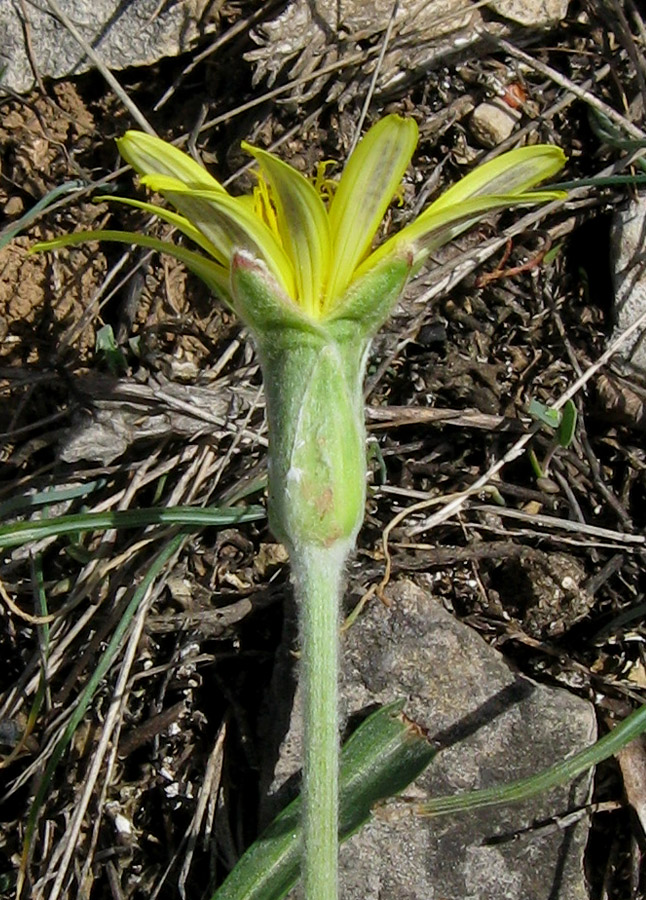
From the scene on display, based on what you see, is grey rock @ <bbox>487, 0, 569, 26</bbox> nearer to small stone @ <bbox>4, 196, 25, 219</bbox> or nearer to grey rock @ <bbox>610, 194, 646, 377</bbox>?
grey rock @ <bbox>610, 194, 646, 377</bbox>

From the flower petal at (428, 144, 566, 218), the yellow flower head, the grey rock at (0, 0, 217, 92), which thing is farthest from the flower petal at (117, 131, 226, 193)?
the grey rock at (0, 0, 217, 92)

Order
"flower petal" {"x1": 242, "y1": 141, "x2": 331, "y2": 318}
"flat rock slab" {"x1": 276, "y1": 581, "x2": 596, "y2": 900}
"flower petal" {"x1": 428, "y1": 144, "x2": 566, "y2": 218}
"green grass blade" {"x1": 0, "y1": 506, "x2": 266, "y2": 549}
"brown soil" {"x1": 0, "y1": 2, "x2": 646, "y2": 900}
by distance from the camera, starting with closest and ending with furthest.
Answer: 1. "flower petal" {"x1": 242, "y1": 141, "x2": 331, "y2": 318}
2. "flower petal" {"x1": 428, "y1": 144, "x2": 566, "y2": 218}
3. "green grass blade" {"x1": 0, "y1": 506, "x2": 266, "y2": 549}
4. "flat rock slab" {"x1": 276, "y1": 581, "x2": 596, "y2": 900}
5. "brown soil" {"x1": 0, "y1": 2, "x2": 646, "y2": 900}

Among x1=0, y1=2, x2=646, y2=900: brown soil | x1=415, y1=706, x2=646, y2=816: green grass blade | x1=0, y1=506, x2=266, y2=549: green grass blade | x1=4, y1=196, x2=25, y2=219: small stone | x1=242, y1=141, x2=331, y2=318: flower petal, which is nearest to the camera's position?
x1=242, y1=141, x2=331, y2=318: flower petal

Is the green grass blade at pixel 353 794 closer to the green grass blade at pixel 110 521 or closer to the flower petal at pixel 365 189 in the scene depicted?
the green grass blade at pixel 110 521

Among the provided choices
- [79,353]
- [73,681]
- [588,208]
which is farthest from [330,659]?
[588,208]

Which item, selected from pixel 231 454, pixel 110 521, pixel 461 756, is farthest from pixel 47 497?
pixel 461 756

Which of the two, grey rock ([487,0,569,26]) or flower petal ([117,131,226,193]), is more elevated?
flower petal ([117,131,226,193])

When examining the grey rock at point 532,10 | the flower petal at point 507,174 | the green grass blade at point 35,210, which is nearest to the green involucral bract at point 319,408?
the flower petal at point 507,174

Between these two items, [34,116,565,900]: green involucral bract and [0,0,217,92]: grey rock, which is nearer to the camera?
[34,116,565,900]: green involucral bract
